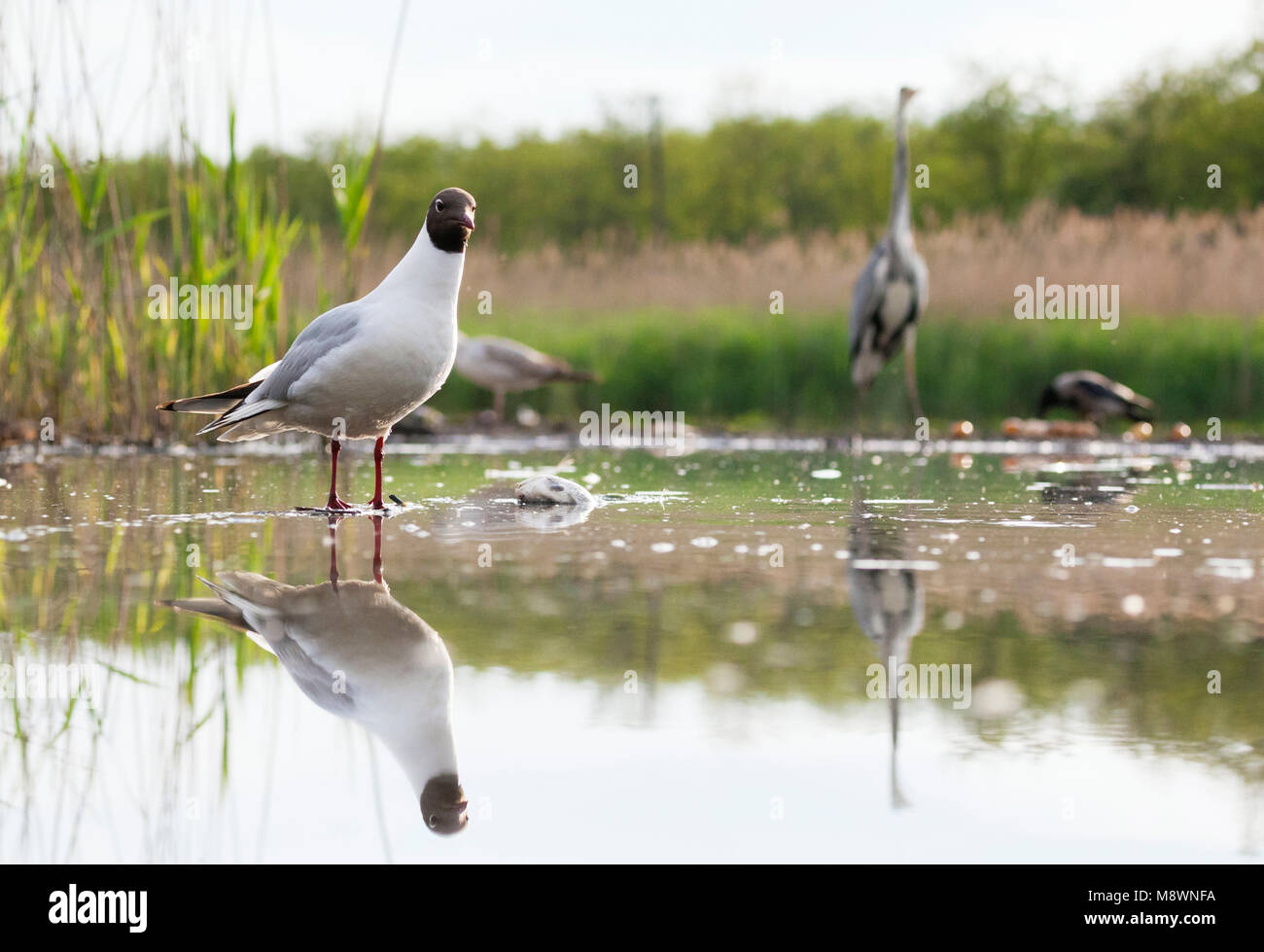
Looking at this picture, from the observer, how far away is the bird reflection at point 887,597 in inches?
128

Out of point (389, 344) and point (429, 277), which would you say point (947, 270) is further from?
point (389, 344)

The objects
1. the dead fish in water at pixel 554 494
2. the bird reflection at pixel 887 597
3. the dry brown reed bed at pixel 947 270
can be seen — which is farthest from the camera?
the dry brown reed bed at pixel 947 270

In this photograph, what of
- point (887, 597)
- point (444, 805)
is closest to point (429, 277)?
point (887, 597)

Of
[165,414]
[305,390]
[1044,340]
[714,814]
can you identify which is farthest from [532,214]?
[714,814]

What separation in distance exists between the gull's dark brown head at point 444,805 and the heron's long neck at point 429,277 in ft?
10.6

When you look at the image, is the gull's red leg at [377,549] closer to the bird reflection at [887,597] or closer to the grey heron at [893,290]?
the bird reflection at [887,597]

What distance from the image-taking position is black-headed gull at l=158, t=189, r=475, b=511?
5.28 meters

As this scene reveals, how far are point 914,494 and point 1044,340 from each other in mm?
6528

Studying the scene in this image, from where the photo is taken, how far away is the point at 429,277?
5.39 metres

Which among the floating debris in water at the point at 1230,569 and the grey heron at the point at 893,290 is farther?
the grey heron at the point at 893,290

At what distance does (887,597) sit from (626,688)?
1221 mm

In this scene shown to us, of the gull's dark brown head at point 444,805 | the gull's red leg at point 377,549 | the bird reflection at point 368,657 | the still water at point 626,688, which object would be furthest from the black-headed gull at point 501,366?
the gull's dark brown head at point 444,805
